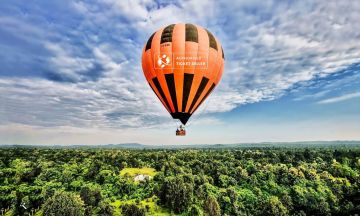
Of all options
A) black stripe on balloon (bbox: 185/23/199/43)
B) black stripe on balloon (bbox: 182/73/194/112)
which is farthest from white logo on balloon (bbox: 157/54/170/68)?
black stripe on balloon (bbox: 185/23/199/43)

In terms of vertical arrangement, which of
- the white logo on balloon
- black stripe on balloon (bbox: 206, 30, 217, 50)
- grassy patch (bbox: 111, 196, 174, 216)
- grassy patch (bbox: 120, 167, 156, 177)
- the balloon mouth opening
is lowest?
grassy patch (bbox: 111, 196, 174, 216)

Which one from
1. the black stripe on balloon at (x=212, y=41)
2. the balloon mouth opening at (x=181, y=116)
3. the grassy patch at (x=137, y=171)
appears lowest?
the grassy patch at (x=137, y=171)

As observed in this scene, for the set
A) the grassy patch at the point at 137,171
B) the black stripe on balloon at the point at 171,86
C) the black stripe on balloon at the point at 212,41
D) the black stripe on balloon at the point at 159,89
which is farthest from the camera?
the grassy patch at the point at 137,171

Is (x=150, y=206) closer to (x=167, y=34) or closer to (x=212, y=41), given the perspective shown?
(x=212, y=41)

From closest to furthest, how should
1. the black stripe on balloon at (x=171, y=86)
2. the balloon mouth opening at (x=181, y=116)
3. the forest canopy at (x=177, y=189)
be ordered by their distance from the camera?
the black stripe on balloon at (x=171, y=86) → the balloon mouth opening at (x=181, y=116) → the forest canopy at (x=177, y=189)

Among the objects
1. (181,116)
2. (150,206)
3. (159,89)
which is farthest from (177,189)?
(159,89)

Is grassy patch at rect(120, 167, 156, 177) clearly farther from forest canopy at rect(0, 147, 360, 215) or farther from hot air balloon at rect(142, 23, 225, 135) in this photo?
hot air balloon at rect(142, 23, 225, 135)

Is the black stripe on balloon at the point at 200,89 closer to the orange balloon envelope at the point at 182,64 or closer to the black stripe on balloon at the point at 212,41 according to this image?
the orange balloon envelope at the point at 182,64

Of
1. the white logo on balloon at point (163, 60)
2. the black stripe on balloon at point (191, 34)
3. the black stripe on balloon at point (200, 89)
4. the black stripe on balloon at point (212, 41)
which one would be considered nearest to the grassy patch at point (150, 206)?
the black stripe on balloon at point (200, 89)
